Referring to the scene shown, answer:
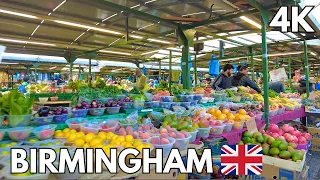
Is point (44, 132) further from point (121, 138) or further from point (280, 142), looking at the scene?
point (280, 142)

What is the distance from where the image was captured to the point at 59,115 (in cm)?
251

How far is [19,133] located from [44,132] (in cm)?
20

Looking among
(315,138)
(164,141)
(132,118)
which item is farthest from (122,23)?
(315,138)

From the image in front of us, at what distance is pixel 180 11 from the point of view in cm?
456

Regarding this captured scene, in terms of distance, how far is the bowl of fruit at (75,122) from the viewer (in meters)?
2.42

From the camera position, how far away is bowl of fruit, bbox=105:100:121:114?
300cm

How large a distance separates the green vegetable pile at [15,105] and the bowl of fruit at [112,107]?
3.06 ft

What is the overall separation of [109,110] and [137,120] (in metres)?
0.42

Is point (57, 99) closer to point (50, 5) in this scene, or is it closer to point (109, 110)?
point (50, 5)

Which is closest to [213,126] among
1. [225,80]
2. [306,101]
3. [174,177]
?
[174,177]

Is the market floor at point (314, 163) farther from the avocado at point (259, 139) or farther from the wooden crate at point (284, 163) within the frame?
the wooden crate at point (284, 163)

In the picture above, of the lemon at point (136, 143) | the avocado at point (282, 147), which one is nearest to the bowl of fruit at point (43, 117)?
the lemon at point (136, 143)

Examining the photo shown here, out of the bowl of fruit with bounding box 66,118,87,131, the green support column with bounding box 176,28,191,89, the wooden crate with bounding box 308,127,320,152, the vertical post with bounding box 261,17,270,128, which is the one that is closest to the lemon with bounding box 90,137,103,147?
the bowl of fruit with bounding box 66,118,87,131

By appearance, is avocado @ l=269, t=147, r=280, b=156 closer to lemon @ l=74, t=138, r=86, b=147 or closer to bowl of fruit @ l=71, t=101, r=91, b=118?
lemon @ l=74, t=138, r=86, b=147
